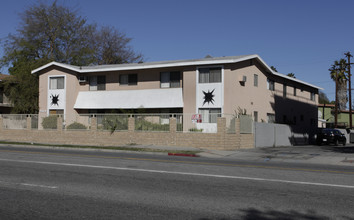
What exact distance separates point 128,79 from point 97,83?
3.32 meters

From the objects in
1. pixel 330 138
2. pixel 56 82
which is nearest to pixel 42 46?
pixel 56 82

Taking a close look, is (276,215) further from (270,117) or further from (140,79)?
(270,117)

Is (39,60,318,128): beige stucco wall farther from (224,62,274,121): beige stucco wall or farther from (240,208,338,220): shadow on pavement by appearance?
(240,208,338,220): shadow on pavement

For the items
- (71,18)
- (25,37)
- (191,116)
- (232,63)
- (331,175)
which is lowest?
(331,175)

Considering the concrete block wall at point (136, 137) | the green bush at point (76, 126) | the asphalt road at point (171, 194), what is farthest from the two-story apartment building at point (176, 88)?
the asphalt road at point (171, 194)

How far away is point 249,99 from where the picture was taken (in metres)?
31.8

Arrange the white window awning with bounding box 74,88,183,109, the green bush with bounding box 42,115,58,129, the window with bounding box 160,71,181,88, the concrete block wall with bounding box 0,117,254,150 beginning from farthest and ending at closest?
the window with bounding box 160,71,181,88
the white window awning with bounding box 74,88,183,109
the green bush with bounding box 42,115,58,129
the concrete block wall with bounding box 0,117,254,150

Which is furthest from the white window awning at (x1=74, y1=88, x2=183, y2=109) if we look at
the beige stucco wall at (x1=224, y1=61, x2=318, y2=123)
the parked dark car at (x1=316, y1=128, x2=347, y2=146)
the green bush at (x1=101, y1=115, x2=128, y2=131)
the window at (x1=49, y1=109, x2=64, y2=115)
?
the parked dark car at (x1=316, y1=128, x2=347, y2=146)

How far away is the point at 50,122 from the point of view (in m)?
30.0

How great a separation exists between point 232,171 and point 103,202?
5.92 m

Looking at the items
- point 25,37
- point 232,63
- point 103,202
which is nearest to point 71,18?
point 25,37

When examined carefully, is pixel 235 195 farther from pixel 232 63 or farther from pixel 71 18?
pixel 71 18

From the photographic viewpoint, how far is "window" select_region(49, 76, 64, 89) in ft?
118

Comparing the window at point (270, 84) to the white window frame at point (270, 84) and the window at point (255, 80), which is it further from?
the window at point (255, 80)
